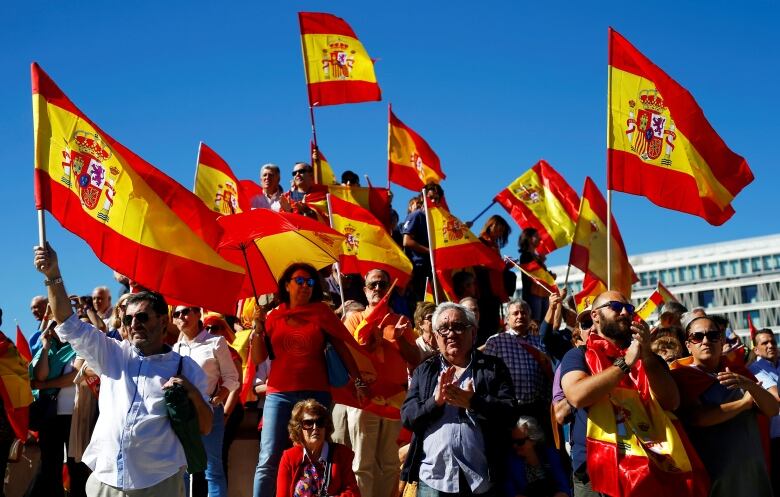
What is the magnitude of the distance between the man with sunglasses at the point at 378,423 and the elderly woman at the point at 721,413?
3.11m

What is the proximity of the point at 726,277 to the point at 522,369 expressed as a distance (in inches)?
4594

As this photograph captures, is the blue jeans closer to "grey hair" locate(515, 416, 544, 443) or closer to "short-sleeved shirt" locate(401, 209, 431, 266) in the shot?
"grey hair" locate(515, 416, 544, 443)

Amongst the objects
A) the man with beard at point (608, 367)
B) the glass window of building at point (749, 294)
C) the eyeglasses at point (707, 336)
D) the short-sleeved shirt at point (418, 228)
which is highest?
the glass window of building at point (749, 294)

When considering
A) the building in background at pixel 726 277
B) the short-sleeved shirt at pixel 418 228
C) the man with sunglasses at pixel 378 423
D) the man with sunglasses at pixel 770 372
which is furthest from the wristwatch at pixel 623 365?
the building in background at pixel 726 277

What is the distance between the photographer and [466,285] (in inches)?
561

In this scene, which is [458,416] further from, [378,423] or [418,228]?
[418,228]

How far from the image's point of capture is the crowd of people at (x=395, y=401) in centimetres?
675

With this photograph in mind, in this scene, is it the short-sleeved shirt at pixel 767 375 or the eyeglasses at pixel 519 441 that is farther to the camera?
the short-sleeved shirt at pixel 767 375

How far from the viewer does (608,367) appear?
6781 millimetres

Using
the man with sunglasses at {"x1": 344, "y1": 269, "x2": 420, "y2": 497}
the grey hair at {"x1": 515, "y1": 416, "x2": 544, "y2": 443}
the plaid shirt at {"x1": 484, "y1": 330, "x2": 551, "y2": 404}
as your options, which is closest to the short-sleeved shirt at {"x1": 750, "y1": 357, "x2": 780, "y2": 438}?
the plaid shirt at {"x1": 484, "y1": 330, "x2": 551, "y2": 404}

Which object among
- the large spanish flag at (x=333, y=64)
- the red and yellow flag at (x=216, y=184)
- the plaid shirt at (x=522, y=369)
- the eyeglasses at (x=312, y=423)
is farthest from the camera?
the large spanish flag at (x=333, y=64)

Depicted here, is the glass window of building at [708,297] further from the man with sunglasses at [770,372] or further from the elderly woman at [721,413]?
the elderly woman at [721,413]

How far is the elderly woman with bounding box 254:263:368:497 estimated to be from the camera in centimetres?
869

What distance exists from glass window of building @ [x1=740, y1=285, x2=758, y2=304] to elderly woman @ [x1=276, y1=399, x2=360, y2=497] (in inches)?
4606
